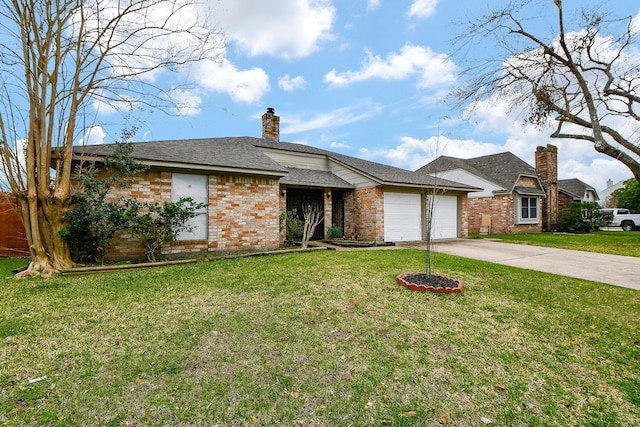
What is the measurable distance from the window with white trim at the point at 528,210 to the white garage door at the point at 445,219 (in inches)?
296

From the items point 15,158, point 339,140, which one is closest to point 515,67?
point 339,140

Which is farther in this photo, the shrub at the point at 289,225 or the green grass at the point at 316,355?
the shrub at the point at 289,225

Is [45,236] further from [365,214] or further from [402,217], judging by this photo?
[402,217]

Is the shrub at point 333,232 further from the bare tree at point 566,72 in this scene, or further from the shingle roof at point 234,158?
the bare tree at point 566,72

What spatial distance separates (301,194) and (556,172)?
20.2 m

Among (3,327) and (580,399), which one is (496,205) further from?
(3,327)

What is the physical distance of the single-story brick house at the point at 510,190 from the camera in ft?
60.4

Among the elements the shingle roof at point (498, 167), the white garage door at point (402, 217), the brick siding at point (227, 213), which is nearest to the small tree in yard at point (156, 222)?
the brick siding at point (227, 213)

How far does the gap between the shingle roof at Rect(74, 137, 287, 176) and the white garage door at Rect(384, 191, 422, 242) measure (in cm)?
514

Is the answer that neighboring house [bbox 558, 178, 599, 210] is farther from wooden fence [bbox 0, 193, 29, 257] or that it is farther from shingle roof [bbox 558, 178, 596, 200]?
wooden fence [bbox 0, 193, 29, 257]

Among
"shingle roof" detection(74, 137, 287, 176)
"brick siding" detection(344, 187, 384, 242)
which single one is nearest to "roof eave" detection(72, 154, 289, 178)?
"shingle roof" detection(74, 137, 287, 176)

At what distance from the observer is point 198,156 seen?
9273mm

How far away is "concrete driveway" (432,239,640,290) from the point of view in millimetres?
6445

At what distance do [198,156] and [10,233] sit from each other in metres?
6.04
